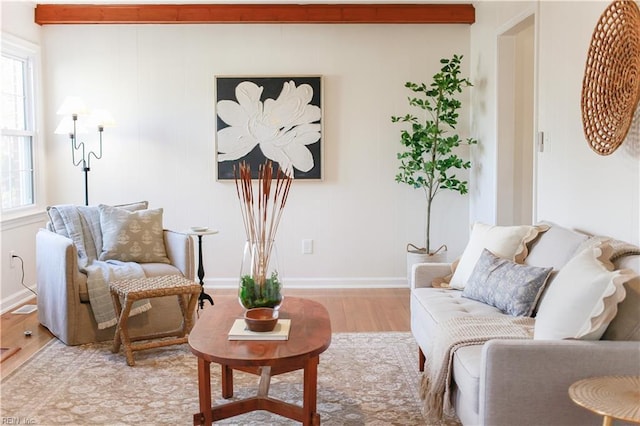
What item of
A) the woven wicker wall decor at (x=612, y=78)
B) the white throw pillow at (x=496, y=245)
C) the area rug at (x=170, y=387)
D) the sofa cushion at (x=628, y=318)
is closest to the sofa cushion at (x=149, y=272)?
the area rug at (x=170, y=387)

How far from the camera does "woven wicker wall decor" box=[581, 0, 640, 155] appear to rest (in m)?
2.84

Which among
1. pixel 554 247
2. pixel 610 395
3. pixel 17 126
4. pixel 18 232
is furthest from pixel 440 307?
pixel 17 126

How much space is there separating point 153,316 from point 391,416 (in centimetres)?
179

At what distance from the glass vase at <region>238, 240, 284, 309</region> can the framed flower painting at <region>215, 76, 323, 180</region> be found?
280 centimetres

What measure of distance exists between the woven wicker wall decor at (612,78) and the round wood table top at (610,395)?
1237mm

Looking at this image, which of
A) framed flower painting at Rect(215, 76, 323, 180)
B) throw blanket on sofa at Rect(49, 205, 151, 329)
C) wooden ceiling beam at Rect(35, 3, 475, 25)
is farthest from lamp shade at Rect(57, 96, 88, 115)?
Answer: framed flower painting at Rect(215, 76, 323, 180)

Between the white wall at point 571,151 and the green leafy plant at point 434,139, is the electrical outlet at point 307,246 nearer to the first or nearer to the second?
the green leafy plant at point 434,139

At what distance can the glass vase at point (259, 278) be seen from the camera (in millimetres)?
2900

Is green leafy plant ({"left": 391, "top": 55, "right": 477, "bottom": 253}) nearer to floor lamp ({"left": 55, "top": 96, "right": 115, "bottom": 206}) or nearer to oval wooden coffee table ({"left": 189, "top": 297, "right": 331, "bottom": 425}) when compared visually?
floor lamp ({"left": 55, "top": 96, "right": 115, "bottom": 206})

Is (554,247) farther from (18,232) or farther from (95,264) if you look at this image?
(18,232)

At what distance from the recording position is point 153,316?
4.17m

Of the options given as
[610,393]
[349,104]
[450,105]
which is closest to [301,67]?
[349,104]

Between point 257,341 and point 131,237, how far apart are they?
2014 millimetres

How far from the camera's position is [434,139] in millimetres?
5363
